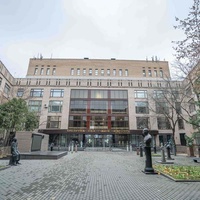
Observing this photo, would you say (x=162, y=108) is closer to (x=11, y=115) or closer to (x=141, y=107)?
(x=141, y=107)

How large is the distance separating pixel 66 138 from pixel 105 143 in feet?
34.0

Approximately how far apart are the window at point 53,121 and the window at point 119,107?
1502 centimetres

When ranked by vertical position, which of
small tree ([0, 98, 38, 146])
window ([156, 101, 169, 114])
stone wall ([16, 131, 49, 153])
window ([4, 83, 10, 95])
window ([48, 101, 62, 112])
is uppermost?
window ([4, 83, 10, 95])

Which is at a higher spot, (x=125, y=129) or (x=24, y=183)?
(x=125, y=129)

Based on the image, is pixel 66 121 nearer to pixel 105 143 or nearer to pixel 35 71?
pixel 105 143

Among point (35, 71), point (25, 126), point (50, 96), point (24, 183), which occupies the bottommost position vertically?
point (24, 183)

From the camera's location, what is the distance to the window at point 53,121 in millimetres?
40094

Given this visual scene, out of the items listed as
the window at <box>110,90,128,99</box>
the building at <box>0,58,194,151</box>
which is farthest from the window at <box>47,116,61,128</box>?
the window at <box>110,90,128,99</box>

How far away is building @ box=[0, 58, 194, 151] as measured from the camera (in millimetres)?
39719

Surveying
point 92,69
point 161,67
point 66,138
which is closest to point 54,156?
point 66,138

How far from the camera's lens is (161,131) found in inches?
1577

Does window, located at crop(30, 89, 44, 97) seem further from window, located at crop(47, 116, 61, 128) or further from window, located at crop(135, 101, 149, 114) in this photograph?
window, located at crop(135, 101, 149, 114)

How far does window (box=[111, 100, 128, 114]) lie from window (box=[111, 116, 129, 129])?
172 centimetres

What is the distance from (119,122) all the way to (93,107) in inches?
328
